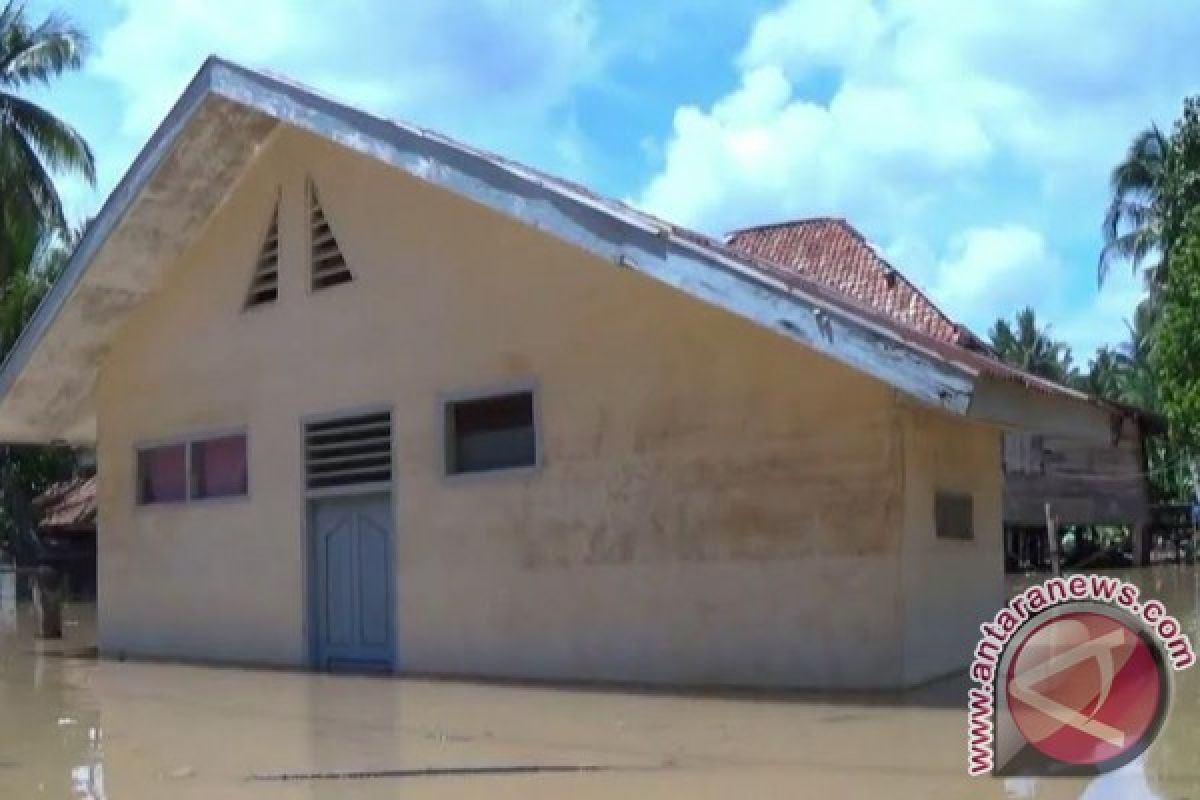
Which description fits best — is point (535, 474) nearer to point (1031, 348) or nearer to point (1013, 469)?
point (1013, 469)

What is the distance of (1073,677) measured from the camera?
609 cm

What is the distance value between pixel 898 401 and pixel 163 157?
771cm

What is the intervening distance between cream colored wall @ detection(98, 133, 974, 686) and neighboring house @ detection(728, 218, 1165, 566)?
7733 millimetres

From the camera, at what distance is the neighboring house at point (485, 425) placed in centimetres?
989

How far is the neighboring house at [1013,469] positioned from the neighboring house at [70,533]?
1547 centimetres

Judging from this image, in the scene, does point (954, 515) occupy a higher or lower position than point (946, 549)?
higher

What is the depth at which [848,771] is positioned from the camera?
6816 mm

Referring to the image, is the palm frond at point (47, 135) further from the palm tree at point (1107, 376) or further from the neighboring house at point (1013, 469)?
the palm tree at point (1107, 376)

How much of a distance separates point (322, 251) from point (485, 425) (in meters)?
2.76

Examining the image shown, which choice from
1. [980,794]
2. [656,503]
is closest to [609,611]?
[656,503]

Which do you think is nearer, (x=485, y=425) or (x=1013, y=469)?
(x=485, y=425)

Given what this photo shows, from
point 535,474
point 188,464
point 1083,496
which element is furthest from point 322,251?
point 1083,496

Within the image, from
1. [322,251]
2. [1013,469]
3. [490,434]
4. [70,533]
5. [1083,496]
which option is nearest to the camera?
[490,434]

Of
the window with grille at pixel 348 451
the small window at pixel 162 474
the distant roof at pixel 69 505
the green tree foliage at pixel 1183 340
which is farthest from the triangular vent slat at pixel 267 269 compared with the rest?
the distant roof at pixel 69 505
